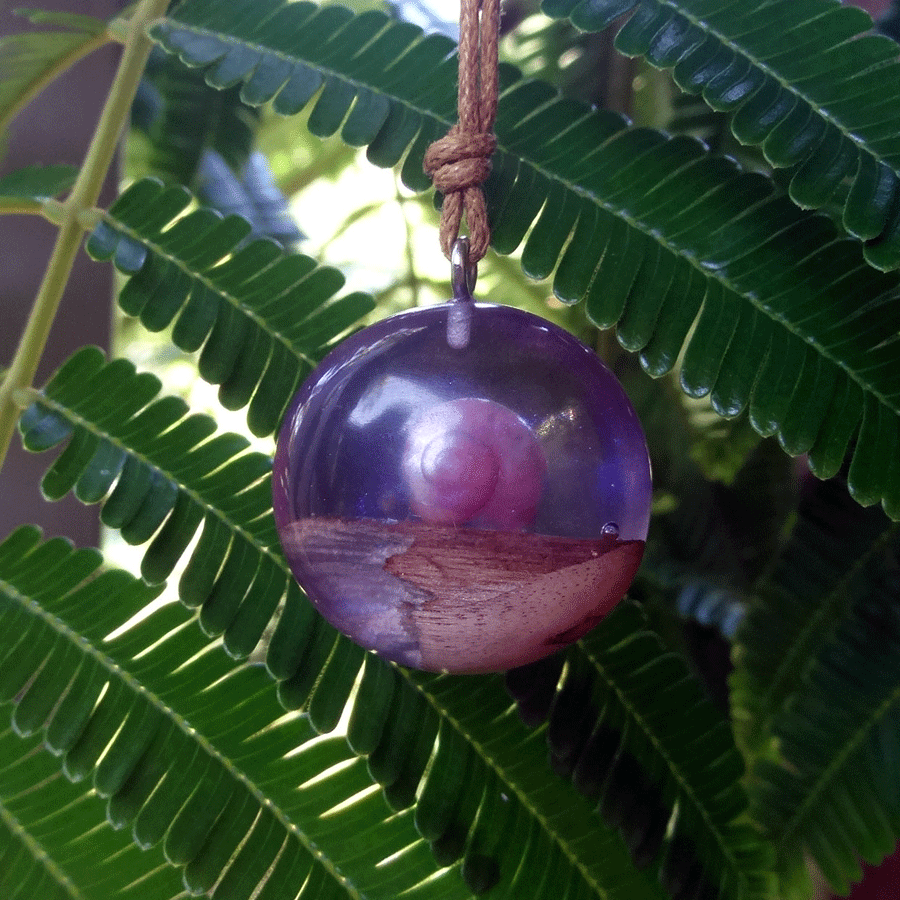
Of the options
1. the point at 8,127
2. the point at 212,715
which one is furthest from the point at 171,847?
the point at 8,127

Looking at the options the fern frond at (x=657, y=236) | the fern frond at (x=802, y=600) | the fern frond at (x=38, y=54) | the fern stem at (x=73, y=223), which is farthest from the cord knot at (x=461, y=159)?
the fern frond at (x=802, y=600)

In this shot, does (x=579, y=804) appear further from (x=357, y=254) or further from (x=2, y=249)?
(x=357, y=254)

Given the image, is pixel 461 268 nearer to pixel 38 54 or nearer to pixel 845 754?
pixel 38 54

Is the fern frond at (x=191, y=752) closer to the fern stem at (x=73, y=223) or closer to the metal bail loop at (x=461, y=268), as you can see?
the fern stem at (x=73, y=223)

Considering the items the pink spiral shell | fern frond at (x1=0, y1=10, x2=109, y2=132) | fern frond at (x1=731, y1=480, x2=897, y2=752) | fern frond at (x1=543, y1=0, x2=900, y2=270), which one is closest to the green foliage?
fern frond at (x1=543, y1=0, x2=900, y2=270)

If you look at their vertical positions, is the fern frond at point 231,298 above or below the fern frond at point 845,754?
above

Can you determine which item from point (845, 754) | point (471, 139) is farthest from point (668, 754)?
point (471, 139)

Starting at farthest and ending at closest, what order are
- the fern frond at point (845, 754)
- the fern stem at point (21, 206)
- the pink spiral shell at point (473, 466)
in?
the fern frond at point (845, 754) < the fern stem at point (21, 206) < the pink spiral shell at point (473, 466)
